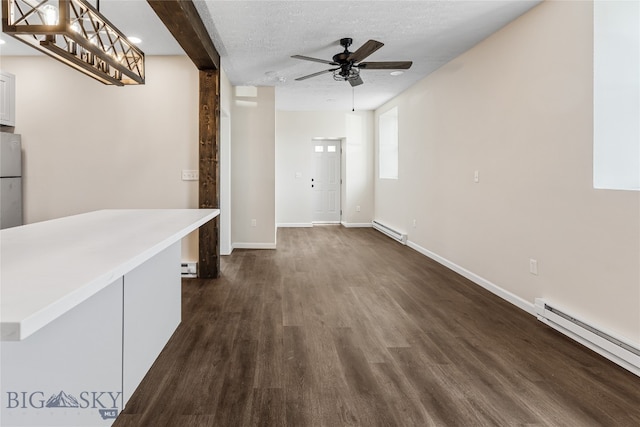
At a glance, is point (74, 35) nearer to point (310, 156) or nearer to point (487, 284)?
point (487, 284)

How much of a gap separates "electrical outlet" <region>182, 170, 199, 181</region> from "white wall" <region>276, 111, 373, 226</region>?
13.7 ft

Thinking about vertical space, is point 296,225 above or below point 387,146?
below

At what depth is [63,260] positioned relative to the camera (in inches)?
45.9

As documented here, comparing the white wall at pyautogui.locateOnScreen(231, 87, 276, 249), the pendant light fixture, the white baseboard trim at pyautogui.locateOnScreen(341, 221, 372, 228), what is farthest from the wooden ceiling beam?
the white baseboard trim at pyautogui.locateOnScreen(341, 221, 372, 228)

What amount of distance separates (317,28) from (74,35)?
2207 millimetres

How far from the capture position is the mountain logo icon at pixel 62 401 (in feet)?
4.11

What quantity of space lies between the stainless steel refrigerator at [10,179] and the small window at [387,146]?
5665 mm

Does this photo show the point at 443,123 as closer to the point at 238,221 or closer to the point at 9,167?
the point at 238,221

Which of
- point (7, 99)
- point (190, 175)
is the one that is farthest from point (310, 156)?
point (7, 99)

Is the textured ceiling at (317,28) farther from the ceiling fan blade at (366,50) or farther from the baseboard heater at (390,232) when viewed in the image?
the baseboard heater at (390,232)

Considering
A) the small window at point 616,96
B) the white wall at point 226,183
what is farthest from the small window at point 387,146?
the small window at point 616,96

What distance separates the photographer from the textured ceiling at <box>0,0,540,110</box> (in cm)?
307

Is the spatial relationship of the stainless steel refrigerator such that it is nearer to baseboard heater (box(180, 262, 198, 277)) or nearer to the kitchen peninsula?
baseboard heater (box(180, 262, 198, 277))

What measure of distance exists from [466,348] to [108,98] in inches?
165
